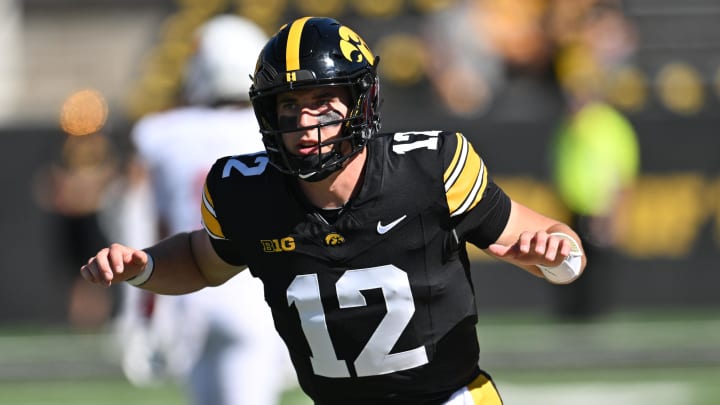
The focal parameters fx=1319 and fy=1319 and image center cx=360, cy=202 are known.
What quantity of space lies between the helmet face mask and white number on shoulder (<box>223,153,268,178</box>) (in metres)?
0.16

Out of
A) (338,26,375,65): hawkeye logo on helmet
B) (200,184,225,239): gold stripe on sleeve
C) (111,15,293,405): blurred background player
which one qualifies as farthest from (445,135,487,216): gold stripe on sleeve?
(111,15,293,405): blurred background player

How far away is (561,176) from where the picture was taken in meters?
9.91

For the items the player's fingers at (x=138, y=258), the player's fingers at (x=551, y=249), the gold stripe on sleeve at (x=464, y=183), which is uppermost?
the gold stripe on sleeve at (x=464, y=183)

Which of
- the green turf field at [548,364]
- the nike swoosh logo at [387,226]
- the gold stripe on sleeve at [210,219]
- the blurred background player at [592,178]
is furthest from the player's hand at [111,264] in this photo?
the blurred background player at [592,178]

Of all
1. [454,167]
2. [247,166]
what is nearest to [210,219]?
[247,166]

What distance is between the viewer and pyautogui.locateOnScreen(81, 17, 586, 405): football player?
3.40 m

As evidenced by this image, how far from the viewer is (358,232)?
3404 mm

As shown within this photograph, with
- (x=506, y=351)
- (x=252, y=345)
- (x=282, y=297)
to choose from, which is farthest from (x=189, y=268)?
(x=506, y=351)

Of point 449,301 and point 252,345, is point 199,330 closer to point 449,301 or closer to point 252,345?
point 252,345

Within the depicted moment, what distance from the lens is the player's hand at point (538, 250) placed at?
3.29 meters

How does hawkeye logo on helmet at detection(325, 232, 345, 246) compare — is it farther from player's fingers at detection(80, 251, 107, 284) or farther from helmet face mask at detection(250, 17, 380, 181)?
player's fingers at detection(80, 251, 107, 284)

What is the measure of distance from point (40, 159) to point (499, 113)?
4.04m

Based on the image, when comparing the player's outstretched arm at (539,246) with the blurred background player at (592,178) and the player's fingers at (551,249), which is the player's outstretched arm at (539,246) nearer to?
the player's fingers at (551,249)

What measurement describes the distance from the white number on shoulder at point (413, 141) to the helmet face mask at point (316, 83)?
8 cm
